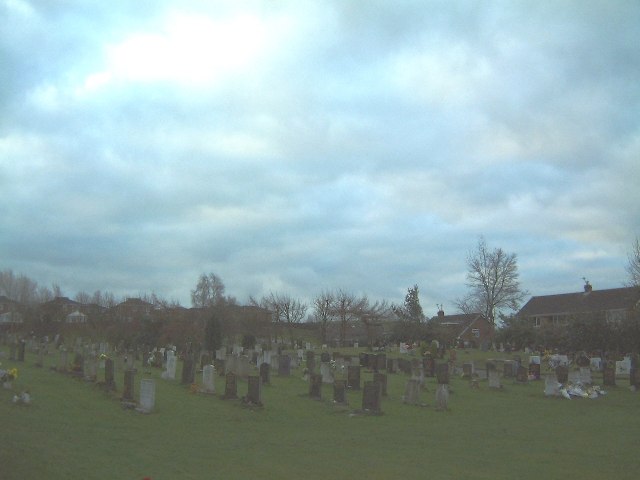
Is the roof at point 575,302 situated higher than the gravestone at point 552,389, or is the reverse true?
the roof at point 575,302

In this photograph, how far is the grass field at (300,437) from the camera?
32.9 feet

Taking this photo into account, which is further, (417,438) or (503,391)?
(503,391)

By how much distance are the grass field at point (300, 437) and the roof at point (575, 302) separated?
6175cm

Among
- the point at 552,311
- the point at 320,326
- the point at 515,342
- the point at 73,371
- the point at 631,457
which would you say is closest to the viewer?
the point at 631,457

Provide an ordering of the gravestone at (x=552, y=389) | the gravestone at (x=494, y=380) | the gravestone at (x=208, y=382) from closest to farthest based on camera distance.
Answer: the gravestone at (x=208, y=382) → the gravestone at (x=552, y=389) → the gravestone at (x=494, y=380)

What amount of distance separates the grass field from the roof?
203 ft

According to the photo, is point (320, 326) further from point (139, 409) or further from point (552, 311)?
point (139, 409)

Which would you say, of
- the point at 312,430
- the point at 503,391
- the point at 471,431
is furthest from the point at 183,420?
the point at 503,391

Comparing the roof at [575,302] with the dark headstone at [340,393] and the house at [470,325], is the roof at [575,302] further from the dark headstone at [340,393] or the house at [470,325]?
the dark headstone at [340,393]

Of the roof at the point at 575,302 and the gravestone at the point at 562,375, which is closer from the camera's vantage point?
the gravestone at the point at 562,375

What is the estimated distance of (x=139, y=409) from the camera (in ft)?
54.2

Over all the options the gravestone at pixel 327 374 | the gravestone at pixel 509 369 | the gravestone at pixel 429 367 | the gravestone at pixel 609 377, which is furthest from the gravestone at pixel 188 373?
the gravestone at pixel 609 377

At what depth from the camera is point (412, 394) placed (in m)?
21.0

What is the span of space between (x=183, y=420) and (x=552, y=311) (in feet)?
272
